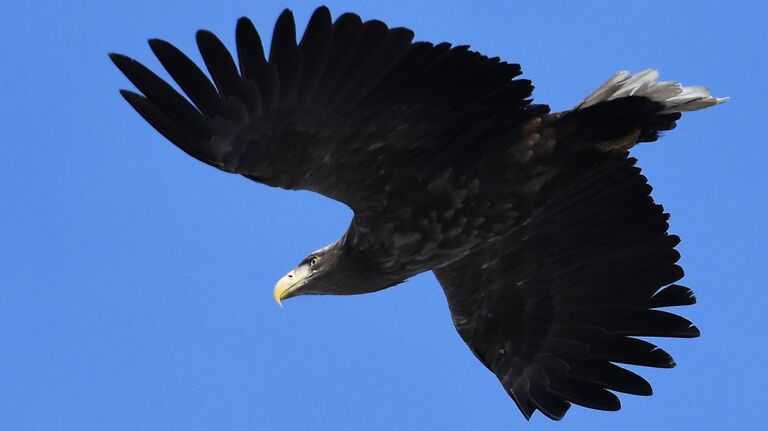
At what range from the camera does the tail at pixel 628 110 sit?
9.06 meters

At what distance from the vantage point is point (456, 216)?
9.38 metres

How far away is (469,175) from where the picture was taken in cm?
925

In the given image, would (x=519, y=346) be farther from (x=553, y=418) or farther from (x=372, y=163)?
(x=372, y=163)

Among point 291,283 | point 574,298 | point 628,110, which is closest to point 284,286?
point 291,283

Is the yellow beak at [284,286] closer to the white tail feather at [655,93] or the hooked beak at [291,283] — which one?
the hooked beak at [291,283]

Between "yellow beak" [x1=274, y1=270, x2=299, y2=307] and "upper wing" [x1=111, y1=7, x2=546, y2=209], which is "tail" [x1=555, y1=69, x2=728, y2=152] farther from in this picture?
"yellow beak" [x1=274, y1=270, x2=299, y2=307]

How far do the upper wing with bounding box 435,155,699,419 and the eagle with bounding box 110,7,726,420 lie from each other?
0.01 meters

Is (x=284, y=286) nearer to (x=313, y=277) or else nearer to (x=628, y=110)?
(x=313, y=277)

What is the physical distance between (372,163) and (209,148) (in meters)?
1.13

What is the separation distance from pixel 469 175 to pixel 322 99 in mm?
1267

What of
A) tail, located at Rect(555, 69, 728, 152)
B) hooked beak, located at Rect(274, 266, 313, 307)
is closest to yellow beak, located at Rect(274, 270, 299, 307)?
hooked beak, located at Rect(274, 266, 313, 307)

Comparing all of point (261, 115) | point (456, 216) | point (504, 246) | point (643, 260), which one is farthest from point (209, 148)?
point (643, 260)

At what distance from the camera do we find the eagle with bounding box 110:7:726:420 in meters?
8.46

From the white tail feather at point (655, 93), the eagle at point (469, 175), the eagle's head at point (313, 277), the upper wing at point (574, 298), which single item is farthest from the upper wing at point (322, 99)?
the upper wing at point (574, 298)
